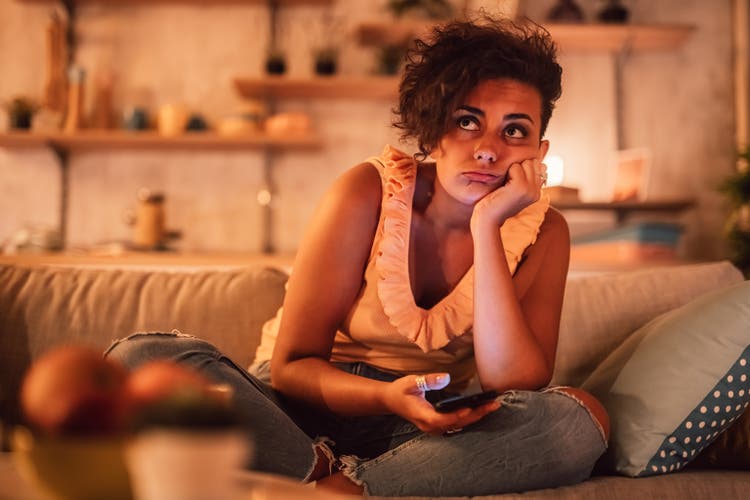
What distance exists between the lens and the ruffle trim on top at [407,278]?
1.45 metres

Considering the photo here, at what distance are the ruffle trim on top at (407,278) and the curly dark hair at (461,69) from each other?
0.11 metres

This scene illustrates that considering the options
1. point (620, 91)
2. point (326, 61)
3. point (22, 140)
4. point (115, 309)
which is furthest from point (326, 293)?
point (620, 91)

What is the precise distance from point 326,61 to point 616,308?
2.08m

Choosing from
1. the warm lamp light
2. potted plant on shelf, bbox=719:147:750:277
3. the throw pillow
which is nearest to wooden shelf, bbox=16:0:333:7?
the warm lamp light

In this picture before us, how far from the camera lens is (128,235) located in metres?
3.57

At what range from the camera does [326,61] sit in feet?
11.4

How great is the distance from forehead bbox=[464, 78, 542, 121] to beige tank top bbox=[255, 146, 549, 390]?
200 millimetres

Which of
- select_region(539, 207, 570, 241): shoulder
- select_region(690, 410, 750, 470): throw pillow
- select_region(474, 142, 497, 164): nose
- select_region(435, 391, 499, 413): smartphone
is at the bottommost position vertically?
select_region(690, 410, 750, 470): throw pillow

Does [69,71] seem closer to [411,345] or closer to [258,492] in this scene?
[411,345]

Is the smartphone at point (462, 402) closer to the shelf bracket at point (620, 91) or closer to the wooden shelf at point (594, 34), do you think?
the wooden shelf at point (594, 34)

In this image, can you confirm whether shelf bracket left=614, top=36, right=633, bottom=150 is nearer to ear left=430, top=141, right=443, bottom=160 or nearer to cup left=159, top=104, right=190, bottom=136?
cup left=159, top=104, right=190, bottom=136

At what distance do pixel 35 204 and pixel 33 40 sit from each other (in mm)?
747

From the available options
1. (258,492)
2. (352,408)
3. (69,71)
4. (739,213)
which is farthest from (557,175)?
(258,492)

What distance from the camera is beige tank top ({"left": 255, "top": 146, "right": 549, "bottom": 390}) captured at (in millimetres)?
1452
